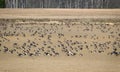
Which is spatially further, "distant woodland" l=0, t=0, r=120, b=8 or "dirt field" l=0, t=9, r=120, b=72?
"distant woodland" l=0, t=0, r=120, b=8

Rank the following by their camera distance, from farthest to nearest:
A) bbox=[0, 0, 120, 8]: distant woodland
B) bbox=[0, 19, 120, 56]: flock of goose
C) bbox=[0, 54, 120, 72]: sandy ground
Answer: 1. bbox=[0, 0, 120, 8]: distant woodland
2. bbox=[0, 19, 120, 56]: flock of goose
3. bbox=[0, 54, 120, 72]: sandy ground

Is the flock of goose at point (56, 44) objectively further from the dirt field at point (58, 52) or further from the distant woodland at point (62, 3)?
the distant woodland at point (62, 3)

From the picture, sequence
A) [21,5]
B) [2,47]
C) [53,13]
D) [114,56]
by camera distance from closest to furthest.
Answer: [114,56] → [2,47] → [53,13] → [21,5]

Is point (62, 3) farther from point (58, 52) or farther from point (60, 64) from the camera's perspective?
point (60, 64)

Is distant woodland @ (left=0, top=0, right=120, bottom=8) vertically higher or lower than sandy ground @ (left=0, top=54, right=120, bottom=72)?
lower

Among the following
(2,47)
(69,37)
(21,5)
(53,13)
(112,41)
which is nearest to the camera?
(2,47)

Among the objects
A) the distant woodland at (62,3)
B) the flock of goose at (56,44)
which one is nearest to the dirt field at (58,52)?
the flock of goose at (56,44)

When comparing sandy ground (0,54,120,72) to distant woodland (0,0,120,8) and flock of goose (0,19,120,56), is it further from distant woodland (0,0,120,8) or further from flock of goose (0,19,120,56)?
distant woodland (0,0,120,8)

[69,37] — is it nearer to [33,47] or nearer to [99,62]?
[33,47]

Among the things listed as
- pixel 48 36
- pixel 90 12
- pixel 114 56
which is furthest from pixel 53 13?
pixel 114 56

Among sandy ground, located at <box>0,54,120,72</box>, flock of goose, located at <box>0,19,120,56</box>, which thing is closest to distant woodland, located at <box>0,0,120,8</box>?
flock of goose, located at <box>0,19,120,56</box>
